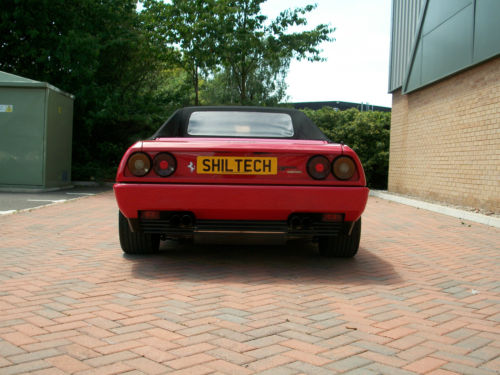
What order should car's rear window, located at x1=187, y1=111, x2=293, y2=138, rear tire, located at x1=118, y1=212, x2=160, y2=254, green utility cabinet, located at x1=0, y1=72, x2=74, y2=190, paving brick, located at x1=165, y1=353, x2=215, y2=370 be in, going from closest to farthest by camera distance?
paving brick, located at x1=165, y1=353, x2=215, y2=370, rear tire, located at x1=118, y1=212, x2=160, y2=254, car's rear window, located at x1=187, y1=111, x2=293, y2=138, green utility cabinet, located at x1=0, y1=72, x2=74, y2=190

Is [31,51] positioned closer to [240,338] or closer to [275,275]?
[275,275]

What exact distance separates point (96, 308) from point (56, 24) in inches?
598

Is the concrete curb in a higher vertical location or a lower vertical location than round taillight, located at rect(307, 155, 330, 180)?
lower

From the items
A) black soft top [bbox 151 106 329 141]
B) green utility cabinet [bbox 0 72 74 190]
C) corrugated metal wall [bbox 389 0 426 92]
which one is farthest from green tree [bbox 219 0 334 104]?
black soft top [bbox 151 106 329 141]

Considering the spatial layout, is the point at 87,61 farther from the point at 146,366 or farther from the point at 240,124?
the point at 146,366

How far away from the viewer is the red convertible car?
362 cm

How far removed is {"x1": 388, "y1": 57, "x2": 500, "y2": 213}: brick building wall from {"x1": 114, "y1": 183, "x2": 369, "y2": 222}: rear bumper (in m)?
6.58

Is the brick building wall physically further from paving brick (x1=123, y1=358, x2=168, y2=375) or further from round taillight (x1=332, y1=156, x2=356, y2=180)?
paving brick (x1=123, y1=358, x2=168, y2=375)

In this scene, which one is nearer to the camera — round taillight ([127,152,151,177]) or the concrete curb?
round taillight ([127,152,151,177])

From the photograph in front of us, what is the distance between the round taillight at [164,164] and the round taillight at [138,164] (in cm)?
6

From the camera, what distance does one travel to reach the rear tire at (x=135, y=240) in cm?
424

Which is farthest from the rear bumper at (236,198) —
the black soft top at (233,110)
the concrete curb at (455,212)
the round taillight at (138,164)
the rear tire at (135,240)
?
the concrete curb at (455,212)

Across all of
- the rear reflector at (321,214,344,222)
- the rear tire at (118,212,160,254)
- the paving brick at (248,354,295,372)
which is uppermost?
the rear reflector at (321,214,344,222)

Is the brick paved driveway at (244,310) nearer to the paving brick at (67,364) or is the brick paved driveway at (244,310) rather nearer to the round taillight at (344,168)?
the paving brick at (67,364)
